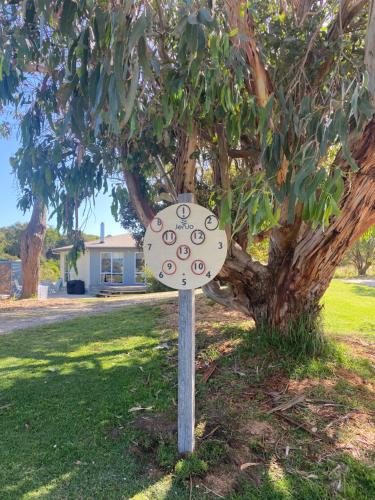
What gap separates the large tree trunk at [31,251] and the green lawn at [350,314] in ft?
35.7

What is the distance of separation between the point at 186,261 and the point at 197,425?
62.7 inches

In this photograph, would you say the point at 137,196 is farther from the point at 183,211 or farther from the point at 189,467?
the point at 189,467

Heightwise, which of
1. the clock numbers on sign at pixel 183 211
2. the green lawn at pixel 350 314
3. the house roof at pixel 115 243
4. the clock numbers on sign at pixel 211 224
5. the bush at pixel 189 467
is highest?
the house roof at pixel 115 243

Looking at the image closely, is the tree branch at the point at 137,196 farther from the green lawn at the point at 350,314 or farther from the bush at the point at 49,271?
the bush at the point at 49,271

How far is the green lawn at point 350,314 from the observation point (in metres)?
7.55

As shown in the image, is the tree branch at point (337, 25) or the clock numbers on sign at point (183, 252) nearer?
the clock numbers on sign at point (183, 252)

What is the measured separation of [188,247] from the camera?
9.85 ft

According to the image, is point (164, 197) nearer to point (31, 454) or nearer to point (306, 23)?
point (306, 23)

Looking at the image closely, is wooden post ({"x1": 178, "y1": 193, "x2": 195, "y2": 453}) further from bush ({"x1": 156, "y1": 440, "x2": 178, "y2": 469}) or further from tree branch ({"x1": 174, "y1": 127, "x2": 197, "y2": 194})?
tree branch ({"x1": 174, "y1": 127, "x2": 197, "y2": 194})

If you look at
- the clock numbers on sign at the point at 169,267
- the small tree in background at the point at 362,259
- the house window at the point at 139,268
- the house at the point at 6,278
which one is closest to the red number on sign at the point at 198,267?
the clock numbers on sign at the point at 169,267

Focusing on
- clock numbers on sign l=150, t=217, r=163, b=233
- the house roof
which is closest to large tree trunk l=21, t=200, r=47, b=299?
the house roof

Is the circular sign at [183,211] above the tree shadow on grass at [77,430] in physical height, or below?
above

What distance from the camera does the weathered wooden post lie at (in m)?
2.98

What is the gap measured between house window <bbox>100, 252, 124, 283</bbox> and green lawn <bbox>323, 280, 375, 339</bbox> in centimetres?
1458
